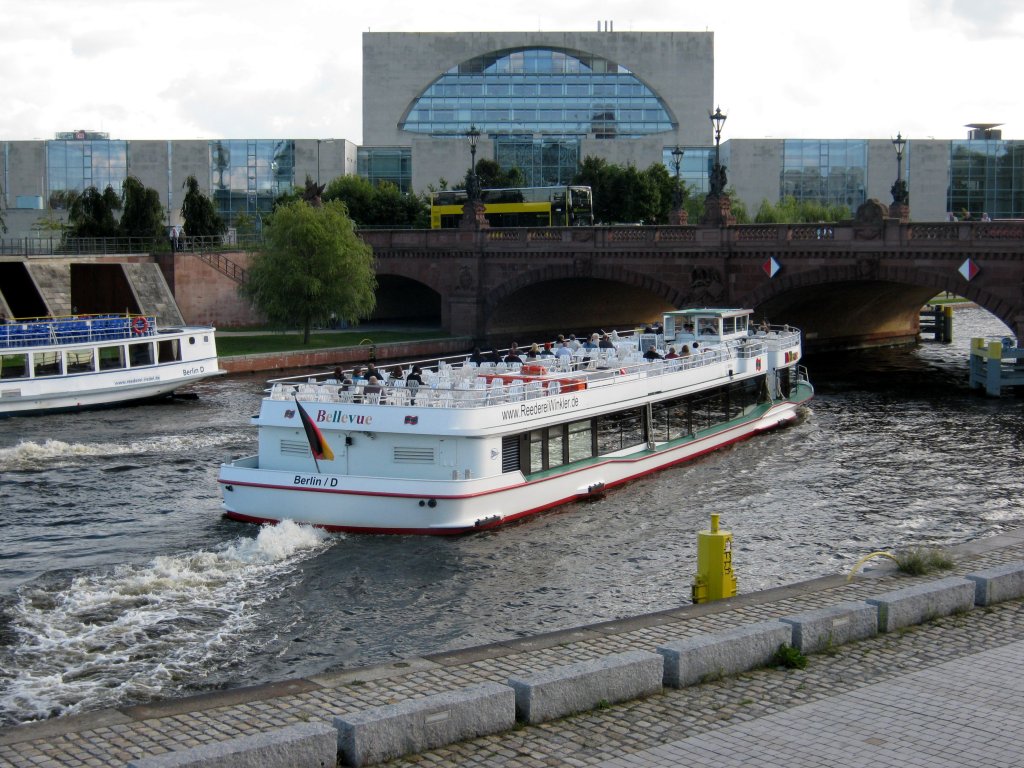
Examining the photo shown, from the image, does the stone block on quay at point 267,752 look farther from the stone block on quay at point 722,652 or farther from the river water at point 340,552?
the river water at point 340,552

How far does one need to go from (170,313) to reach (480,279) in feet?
62.4

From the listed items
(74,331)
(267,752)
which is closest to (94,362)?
(74,331)

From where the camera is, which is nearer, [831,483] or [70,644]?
[70,644]

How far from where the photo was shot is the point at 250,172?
12900 centimetres

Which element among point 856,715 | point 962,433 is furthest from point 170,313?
point 856,715

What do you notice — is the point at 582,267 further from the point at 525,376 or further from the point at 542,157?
the point at 542,157

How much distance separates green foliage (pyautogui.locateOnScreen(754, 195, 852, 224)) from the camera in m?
116

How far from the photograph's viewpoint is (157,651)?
2145cm

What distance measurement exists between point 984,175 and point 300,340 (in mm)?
85202

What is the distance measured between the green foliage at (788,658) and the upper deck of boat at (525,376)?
15.4 metres

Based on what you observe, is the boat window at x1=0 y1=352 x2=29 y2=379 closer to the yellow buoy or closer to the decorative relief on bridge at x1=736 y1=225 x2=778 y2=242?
the yellow buoy

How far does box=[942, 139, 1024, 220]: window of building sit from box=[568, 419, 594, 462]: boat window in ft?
339

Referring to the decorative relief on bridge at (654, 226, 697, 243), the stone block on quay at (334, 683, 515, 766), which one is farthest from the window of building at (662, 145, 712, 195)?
the stone block on quay at (334, 683, 515, 766)

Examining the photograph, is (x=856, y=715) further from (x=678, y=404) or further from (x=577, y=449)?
(x=678, y=404)
